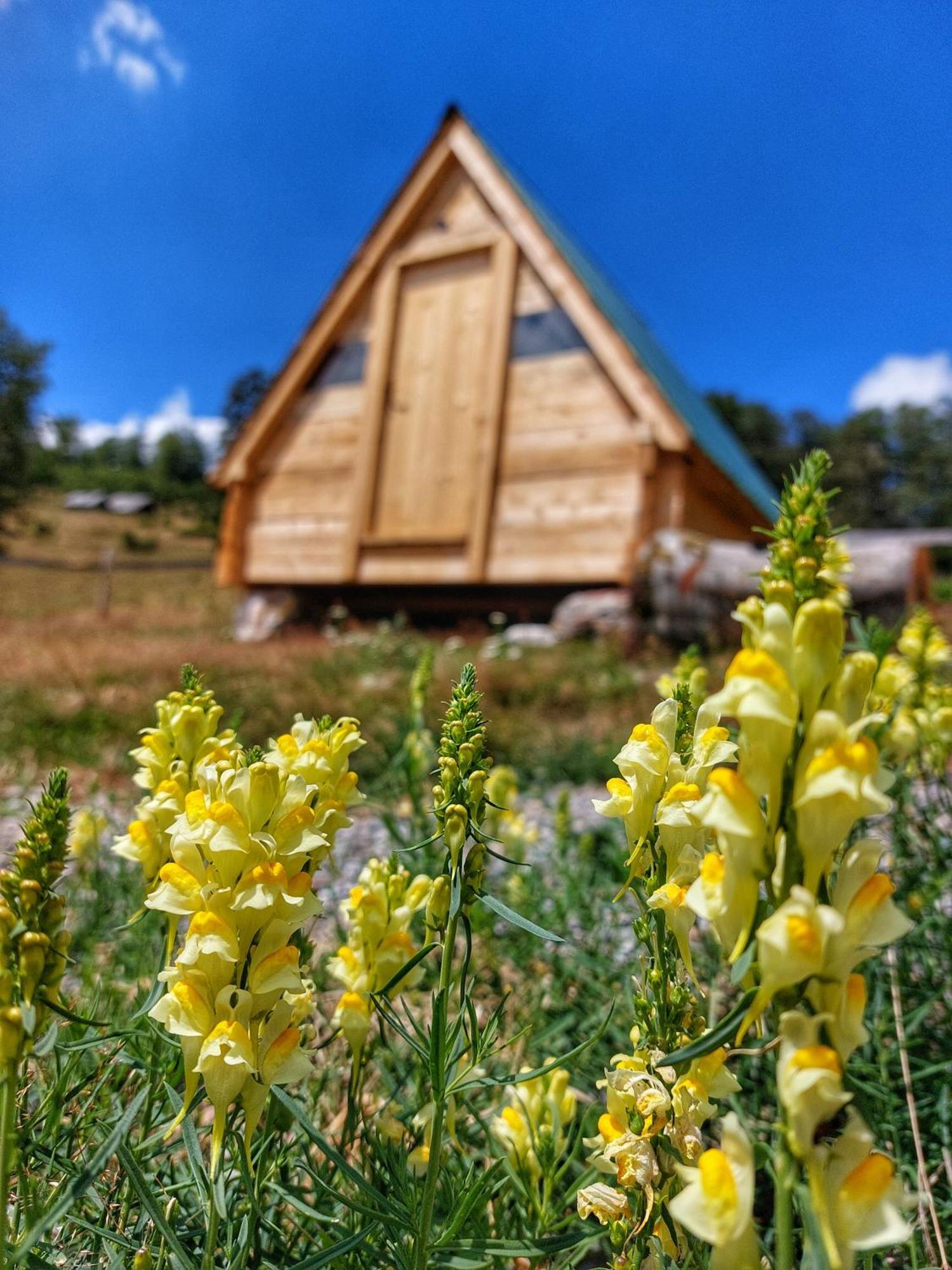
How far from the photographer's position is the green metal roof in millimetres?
9555

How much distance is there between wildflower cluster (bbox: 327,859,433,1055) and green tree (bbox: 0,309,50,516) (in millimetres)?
32021

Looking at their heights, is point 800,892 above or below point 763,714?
below

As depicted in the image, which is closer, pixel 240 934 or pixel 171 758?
pixel 240 934

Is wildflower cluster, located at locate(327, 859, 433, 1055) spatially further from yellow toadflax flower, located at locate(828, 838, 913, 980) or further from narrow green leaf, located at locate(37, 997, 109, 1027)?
yellow toadflax flower, located at locate(828, 838, 913, 980)

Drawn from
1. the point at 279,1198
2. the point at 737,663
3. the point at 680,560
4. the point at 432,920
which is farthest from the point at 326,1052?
the point at 680,560

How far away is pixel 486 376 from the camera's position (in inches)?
387

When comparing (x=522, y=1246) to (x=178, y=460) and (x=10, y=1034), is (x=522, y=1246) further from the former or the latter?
(x=178, y=460)

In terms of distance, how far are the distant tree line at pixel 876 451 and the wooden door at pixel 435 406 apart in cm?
2840

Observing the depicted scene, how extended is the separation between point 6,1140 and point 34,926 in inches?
6.7

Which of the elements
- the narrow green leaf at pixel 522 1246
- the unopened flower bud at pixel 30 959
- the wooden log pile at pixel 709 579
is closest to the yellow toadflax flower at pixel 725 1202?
the narrow green leaf at pixel 522 1246

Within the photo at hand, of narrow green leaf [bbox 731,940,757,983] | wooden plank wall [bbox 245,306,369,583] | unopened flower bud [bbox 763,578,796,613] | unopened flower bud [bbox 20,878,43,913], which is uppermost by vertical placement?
wooden plank wall [bbox 245,306,369,583]

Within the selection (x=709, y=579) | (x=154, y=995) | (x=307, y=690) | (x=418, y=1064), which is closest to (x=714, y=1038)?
(x=154, y=995)

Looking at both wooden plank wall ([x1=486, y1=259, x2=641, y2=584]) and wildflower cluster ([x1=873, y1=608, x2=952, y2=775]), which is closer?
wildflower cluster ([x1=873, y1=608, x2=952, y2=775])

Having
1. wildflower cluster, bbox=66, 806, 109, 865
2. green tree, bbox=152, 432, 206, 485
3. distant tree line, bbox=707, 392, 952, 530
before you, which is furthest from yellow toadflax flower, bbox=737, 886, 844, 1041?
green tree, bbox=152, 432, 206, 485
